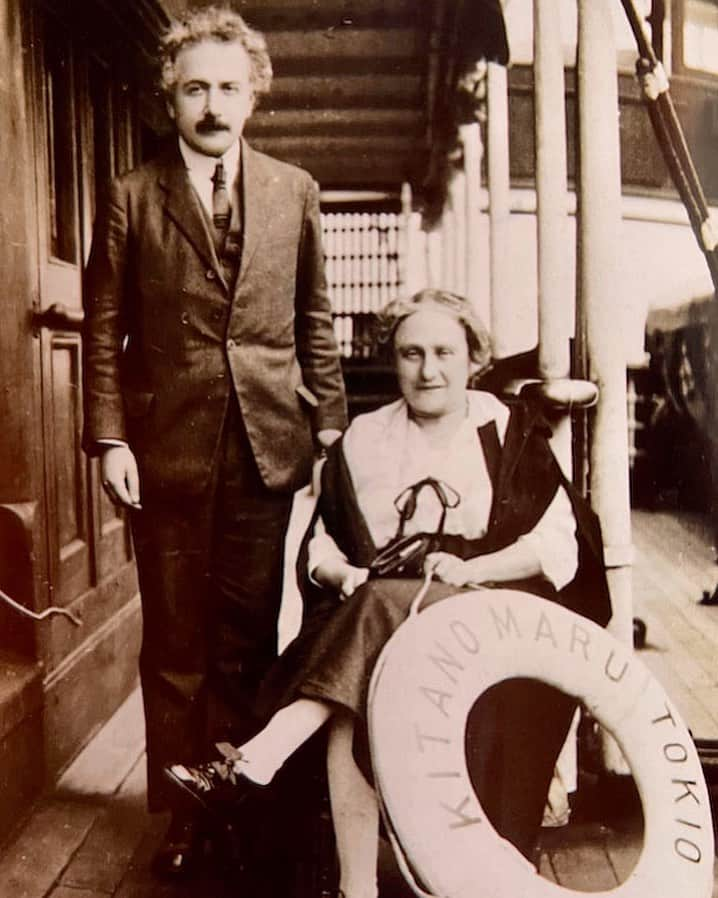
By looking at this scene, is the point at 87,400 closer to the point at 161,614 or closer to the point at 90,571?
the point at 161,614

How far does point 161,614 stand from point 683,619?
0.82m

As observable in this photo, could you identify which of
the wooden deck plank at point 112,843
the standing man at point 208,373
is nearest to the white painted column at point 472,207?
the standing man at point 208,373

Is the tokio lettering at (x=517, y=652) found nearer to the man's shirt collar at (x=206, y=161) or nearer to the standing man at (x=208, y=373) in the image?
the standing man at (x=208, y=373)

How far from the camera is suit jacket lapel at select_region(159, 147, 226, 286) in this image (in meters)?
1.48

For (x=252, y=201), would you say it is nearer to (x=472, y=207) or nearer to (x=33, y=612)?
(x=472, y=207)

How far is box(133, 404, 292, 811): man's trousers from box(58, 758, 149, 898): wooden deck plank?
0.13 meters

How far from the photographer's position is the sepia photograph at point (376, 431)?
144cm

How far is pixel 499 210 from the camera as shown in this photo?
1657 millimetres

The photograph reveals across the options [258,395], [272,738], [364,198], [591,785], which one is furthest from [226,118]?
[591,785]

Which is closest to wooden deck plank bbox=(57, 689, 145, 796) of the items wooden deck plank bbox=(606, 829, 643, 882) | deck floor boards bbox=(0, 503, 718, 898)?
deck floor boards bbox=(0, 503, 718, 898)

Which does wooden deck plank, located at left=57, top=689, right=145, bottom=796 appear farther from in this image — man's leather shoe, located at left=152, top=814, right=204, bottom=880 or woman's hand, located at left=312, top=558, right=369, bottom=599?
Answer: woman's hand, located at left=312, top=558, right=369, bottom=599

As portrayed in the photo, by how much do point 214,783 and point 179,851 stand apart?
0.58ft

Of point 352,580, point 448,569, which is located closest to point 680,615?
point 448,569

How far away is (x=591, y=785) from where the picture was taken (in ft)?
5.74
